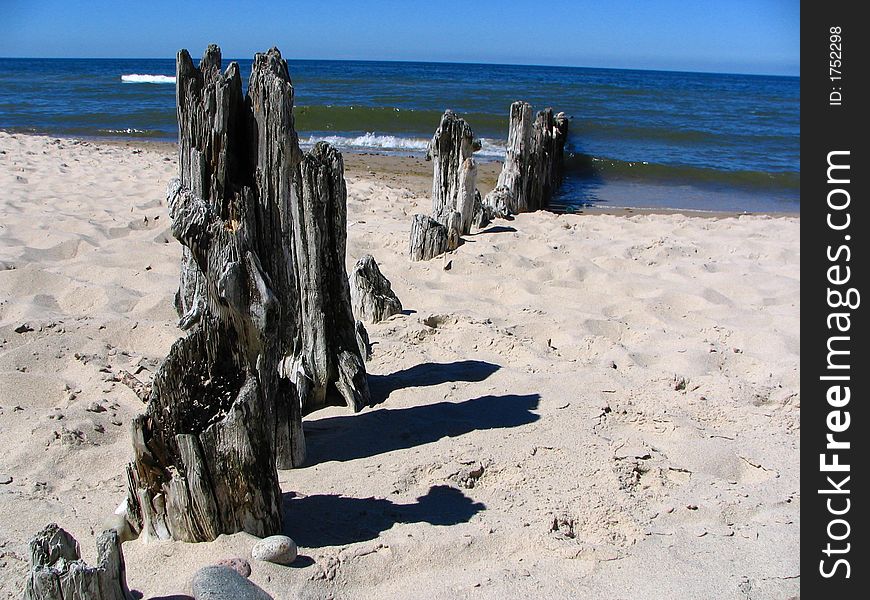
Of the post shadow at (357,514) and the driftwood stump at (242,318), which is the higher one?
the driftwood stump at (242,318)

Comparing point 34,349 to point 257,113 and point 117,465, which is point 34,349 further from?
point 257,113

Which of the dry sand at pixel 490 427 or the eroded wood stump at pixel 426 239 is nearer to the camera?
the dry sand at pixel 490 427

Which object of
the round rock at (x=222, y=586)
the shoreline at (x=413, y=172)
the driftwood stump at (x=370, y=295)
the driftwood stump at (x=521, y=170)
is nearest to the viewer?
the round rock at (x=222, y=586)

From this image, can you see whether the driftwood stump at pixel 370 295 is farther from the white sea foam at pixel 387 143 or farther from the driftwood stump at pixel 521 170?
the white sea foam at pixel 387 143

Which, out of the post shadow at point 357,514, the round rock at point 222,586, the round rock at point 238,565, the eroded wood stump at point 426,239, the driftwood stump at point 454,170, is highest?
the driftwood stump at point 454,170

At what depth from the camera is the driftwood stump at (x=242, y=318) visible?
2.50 m

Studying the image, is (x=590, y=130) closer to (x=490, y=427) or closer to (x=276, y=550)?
(x=490, y=427)

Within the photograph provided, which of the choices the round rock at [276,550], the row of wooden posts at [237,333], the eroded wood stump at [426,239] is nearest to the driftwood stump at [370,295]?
the row of wooden posts at [237,333]

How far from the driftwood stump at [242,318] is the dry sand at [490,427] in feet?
0.51

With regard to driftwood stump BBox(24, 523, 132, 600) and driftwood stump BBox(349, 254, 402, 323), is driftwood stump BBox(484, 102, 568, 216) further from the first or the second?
driftwood stump BBox(24, 523, 132, 600)

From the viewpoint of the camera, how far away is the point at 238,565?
2.46 meters

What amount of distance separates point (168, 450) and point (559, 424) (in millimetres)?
1852
